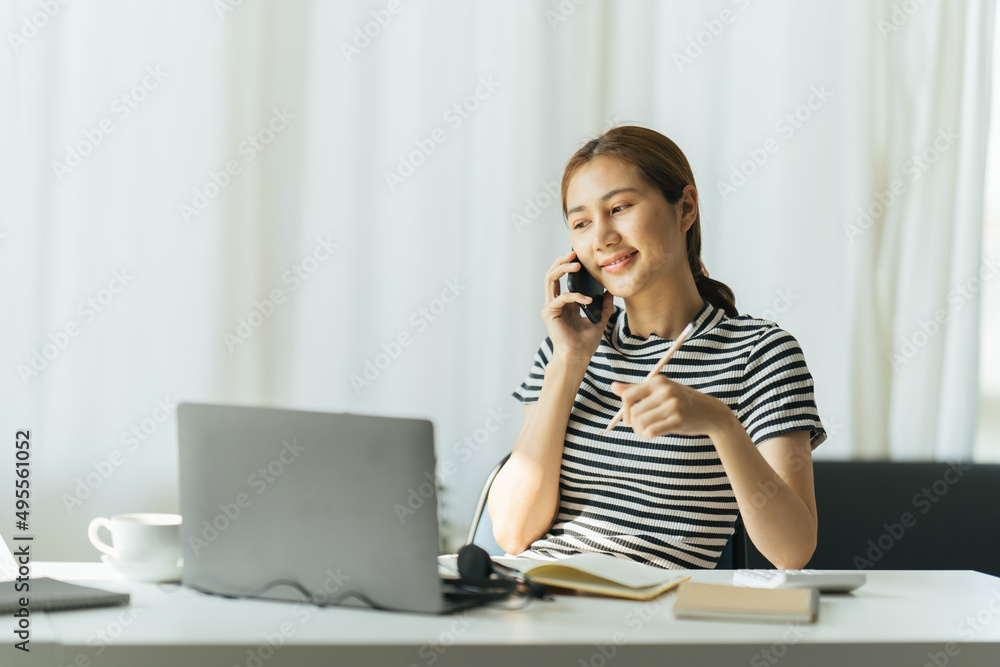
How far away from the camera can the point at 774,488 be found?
55.4 inches

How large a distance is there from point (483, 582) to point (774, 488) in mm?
604

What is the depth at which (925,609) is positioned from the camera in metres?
1.04

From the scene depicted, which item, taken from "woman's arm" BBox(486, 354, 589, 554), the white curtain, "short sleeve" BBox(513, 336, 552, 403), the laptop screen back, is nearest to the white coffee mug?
the laptop screen back

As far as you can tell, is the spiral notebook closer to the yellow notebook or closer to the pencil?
the yellow notebook

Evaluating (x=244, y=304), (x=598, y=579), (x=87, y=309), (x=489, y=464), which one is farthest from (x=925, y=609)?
(x=87, y=309)

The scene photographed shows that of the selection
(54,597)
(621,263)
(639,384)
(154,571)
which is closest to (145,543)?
(154,571)

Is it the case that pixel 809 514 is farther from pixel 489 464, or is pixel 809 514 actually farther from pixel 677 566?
pixel 489 464

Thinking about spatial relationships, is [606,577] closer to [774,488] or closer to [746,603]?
[746,603]

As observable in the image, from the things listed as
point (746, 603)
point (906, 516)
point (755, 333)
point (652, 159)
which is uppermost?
point (652, 159)

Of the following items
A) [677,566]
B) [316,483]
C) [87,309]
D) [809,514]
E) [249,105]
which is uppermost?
[249,105]

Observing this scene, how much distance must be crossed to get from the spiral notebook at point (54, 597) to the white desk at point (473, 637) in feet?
0.04

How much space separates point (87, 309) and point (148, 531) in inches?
60.2

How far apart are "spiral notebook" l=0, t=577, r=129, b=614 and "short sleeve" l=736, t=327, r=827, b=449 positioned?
107 cm

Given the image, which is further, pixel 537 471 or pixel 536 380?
pixel 536 380
